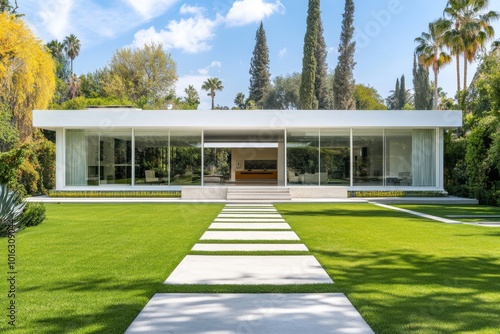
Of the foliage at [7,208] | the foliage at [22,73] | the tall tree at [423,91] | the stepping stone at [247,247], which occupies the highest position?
the tall tree at [423,91]

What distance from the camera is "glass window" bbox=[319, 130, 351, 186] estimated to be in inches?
804

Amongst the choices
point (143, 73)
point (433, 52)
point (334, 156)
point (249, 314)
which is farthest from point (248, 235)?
point (143, 73)

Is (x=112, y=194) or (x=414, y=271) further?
(x=112, y=194)

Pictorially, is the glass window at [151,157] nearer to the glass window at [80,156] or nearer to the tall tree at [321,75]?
the glass window at [80,156]

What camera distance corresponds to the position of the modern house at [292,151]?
1983 cm

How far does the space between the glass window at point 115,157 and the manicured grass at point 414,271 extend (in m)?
12.0

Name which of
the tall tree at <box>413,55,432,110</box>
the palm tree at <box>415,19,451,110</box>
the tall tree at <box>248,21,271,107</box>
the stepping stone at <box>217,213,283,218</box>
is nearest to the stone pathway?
the stepping stone at <box>217,213,283,218</box>

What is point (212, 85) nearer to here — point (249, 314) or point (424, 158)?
point (424, 158)

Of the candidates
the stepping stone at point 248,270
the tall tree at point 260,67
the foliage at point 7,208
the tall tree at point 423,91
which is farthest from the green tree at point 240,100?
the foliage at point 7,208

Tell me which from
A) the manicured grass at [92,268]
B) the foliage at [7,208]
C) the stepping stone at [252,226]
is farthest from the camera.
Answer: the stepping stone at [252,226]

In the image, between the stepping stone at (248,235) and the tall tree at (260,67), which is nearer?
the stepping stone at (248,235)

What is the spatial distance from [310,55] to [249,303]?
37.1 metres

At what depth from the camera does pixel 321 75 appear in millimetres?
44719

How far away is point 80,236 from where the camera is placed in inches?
342
